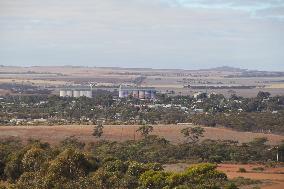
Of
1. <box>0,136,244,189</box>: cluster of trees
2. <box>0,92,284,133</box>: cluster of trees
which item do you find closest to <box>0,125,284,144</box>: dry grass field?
<box>0,92,284,133</box>: cluster of trees

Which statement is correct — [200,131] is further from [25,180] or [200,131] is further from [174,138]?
[25,180]

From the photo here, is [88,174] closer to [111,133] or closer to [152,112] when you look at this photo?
[111,133]

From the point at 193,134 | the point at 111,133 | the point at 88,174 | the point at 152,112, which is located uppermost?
the point at 88,174

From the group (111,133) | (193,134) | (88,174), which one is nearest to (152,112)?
(111,133)

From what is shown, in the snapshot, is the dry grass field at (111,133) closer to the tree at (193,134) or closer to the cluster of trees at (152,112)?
the tree at (193,134)

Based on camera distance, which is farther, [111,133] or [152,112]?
[152,112]

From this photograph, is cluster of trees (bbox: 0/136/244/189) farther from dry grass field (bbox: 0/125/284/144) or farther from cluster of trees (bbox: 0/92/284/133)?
cluster of trees (bbox: 0/92/284/133)
